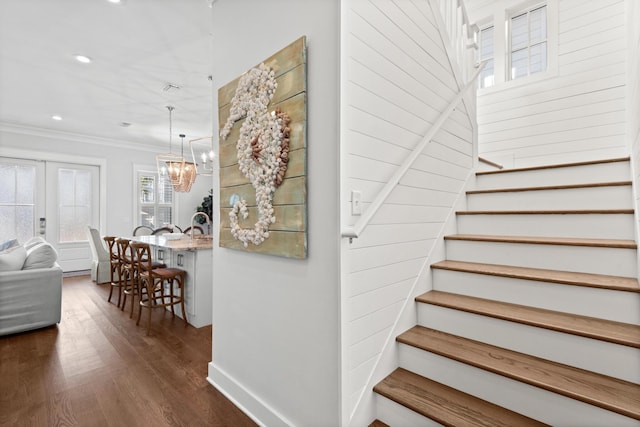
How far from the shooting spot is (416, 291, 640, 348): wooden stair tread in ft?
4.50

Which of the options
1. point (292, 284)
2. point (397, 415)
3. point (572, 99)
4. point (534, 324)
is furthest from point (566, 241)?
point (572, 99)

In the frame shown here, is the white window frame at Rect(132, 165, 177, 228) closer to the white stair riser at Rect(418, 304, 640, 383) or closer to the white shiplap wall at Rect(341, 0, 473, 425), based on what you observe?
the white shiplap wall at Rect(341, 0, 473, 425)

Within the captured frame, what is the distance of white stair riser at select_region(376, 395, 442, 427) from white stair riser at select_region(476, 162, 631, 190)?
2.00 metres

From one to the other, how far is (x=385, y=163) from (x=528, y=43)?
329cm

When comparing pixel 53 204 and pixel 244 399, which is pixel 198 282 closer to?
pixel 244 399

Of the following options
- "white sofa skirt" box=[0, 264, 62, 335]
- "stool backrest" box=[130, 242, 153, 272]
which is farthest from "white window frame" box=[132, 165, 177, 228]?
"white sofa skirt" box=[0, 264, 62, 335]

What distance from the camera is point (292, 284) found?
1.67 meters

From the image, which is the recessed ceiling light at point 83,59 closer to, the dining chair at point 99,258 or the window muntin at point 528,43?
the dining chair at point 99,258

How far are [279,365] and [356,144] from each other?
4.14 ft

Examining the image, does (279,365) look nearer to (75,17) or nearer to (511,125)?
(75,17)

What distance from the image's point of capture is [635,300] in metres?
1.47

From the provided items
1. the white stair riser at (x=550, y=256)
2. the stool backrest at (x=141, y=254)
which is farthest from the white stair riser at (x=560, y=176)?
the stool backrest at (x=141, y=254)

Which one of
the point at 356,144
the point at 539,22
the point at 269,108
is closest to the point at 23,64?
the point at 269,108

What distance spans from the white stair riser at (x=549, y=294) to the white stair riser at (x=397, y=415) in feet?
2.65
